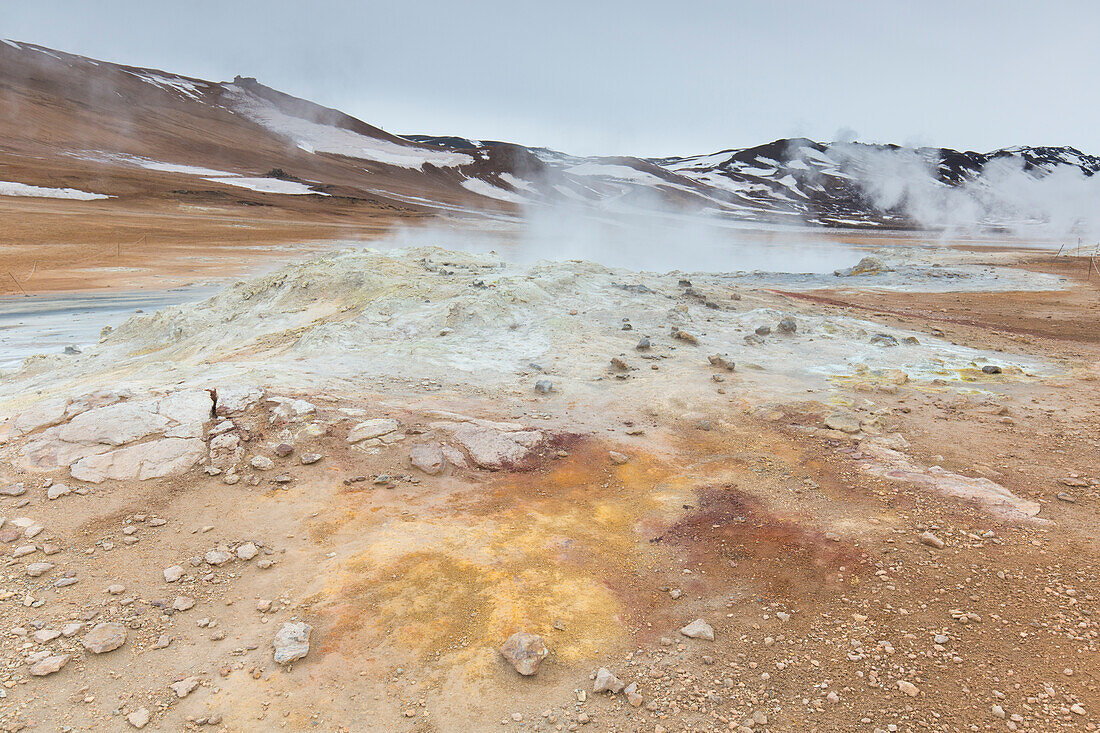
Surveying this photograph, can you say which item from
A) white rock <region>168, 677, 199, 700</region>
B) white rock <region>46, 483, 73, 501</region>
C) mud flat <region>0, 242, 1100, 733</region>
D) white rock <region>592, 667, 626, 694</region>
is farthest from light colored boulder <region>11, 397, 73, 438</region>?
white rock <region>592, 667, 626, 694</region>

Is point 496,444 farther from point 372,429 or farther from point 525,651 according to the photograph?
point 525,651

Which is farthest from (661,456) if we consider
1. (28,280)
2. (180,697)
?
(28,280)

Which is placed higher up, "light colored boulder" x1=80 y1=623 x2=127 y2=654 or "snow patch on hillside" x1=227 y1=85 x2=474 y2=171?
"snow patch on hillside" x1=227 y1=85 x2=474 y2=171

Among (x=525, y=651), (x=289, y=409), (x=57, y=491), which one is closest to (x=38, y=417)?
(x=57, y=491)

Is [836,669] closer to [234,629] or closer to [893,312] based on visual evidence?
[234,629]

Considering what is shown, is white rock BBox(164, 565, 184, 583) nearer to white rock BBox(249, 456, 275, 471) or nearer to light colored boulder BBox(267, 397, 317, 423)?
white rock BBox(249, 456, 275, 471)
